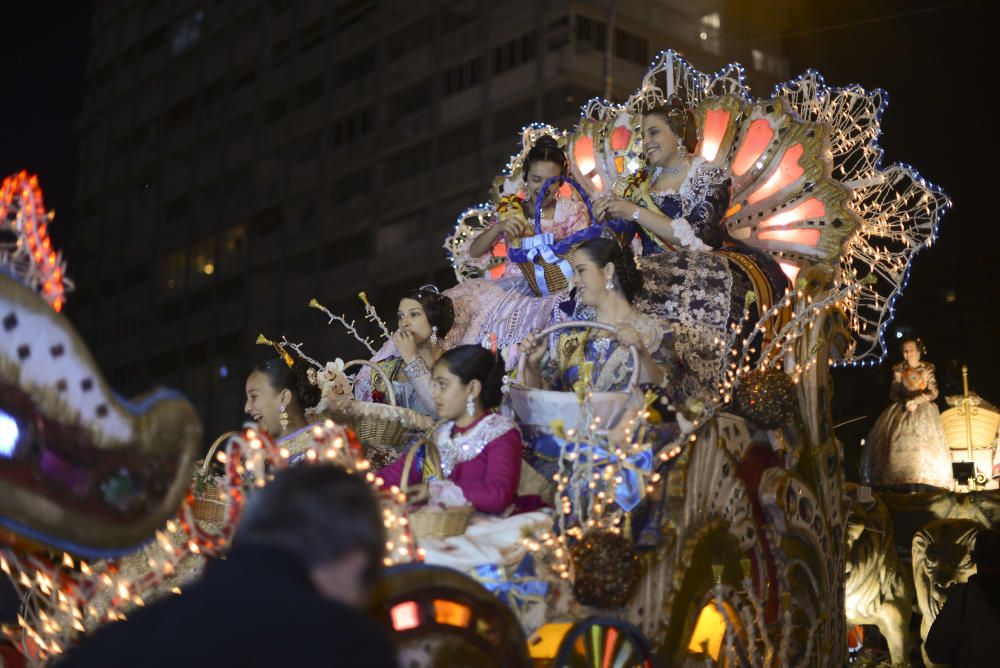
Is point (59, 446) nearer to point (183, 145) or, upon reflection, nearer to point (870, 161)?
point (870, 161)

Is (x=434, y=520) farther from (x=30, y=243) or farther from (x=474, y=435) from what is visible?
(x=30, y=243)

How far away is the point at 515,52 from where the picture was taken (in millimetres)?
29172

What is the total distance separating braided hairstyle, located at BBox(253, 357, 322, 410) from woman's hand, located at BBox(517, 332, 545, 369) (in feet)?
3.91

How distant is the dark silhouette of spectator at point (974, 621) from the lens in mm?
6879

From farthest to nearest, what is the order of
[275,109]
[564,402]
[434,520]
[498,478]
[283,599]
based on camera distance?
1. [275,109]
2. [564,402]
3. [498,478]
4. [434,520]
5. [283,599]

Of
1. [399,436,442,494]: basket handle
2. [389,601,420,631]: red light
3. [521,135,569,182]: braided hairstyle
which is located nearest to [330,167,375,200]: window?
[521,135,569,182]: braided hairstyle

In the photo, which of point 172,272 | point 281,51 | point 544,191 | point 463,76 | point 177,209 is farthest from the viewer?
point 177,209

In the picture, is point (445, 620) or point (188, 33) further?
point (188, 33)

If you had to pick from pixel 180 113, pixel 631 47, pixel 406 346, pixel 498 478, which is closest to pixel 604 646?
pixel 498 478

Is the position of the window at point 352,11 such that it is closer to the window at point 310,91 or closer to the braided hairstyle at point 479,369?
the window at point 310,91

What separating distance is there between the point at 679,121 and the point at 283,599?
233 inches

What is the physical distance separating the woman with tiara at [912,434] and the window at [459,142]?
2090 cm

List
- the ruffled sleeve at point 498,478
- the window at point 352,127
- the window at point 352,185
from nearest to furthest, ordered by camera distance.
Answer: the ruffled sleeve at point 498,478 → the window at point 352,185 → the window at point 352,127

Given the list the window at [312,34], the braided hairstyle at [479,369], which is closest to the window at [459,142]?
the window at [312,34]
